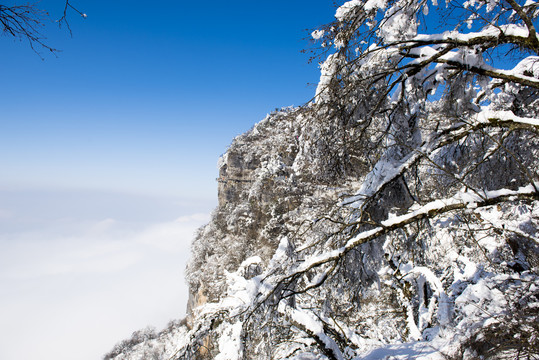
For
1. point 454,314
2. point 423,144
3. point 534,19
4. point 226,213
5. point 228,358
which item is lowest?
point 454,314

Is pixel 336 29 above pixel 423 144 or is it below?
above

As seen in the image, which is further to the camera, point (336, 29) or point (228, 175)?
point (228, 175)

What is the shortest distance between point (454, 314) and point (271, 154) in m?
26.3

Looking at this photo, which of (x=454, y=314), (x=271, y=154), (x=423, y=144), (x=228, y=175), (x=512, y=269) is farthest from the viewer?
(x=228, y=175)

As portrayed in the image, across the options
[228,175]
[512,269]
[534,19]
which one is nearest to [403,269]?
[512,269]

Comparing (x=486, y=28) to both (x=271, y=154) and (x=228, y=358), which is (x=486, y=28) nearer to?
(x=228, y=358)

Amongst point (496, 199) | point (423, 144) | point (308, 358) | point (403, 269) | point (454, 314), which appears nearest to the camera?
point (496, 199)

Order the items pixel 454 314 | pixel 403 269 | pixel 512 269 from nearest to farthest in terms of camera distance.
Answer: pixel 512 269 < pixel 454 314 < pixel 403 269

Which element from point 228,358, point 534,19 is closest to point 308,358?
point 228,358

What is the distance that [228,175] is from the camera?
34156mm

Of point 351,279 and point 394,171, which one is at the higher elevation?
point 394,171

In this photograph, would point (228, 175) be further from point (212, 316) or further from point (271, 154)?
point (212, 316)

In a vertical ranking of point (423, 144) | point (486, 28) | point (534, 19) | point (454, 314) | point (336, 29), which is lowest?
point (454, 314)

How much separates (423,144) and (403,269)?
4.80m
